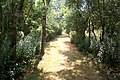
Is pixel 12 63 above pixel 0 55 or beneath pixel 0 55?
beneath

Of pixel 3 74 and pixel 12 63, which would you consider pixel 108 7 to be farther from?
pixel 3 74

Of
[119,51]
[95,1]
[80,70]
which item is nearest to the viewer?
[119,51]

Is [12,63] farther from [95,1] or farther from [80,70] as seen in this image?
[95,1]

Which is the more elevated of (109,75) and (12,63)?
(12,63)

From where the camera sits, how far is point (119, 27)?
1247 centimetres

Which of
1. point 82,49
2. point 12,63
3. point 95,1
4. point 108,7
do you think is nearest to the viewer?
point 12,63

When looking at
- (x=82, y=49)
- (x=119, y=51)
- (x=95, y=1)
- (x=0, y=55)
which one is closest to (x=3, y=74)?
(x=0, y=55)

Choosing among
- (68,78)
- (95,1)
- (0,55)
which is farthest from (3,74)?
(95,1)

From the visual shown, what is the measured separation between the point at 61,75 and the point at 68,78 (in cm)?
59

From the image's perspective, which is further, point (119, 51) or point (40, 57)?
point (40, 57)

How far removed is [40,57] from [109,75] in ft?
18.8

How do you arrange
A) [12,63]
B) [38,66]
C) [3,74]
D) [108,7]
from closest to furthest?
[3,74]
[12,63]
[38,66]
[108,7]

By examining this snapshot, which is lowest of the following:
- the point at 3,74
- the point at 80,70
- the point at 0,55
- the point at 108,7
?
the point at 80,70

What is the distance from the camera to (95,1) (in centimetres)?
1311
